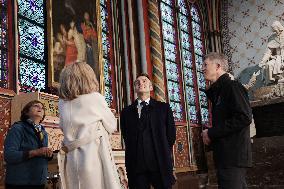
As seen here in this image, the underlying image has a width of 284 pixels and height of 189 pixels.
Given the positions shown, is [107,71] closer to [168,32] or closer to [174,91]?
[174,91]

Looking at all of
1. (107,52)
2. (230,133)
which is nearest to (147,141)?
(230,133)

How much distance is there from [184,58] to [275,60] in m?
2.55

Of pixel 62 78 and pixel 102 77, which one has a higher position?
pixel 102 77

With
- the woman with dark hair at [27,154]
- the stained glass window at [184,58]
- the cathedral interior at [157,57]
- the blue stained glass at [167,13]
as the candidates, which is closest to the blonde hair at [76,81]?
the woman with dark hair at [27,154]

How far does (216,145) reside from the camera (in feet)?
9.04

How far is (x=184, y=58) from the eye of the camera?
1141cm

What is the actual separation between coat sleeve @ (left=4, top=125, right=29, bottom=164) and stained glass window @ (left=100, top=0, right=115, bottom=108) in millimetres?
4640

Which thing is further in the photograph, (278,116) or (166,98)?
(166,98)

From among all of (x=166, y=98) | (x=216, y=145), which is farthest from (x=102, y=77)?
(x=216, y=145)

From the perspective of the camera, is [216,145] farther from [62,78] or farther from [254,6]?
[254,6]

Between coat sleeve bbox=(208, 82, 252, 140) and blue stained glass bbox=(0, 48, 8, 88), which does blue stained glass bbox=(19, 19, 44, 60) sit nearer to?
blue stained glass bbox=(0, 48, 8, 88)

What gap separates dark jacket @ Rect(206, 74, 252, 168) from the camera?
2.65 meters

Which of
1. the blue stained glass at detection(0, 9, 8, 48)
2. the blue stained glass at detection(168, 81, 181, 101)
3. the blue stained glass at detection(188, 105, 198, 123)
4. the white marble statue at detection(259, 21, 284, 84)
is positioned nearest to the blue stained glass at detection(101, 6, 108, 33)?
the blue stained glass at detection(168, 81, 181, 101)

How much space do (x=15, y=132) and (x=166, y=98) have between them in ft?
21.7
